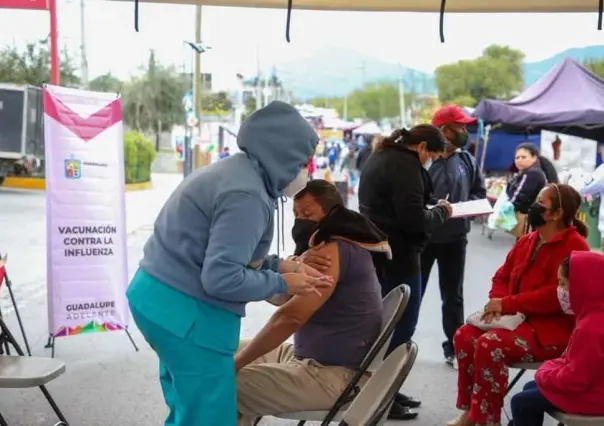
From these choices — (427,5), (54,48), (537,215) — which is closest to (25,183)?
(54,48)

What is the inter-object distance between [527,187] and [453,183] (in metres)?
3.31

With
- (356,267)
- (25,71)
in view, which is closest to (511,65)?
(25,71)

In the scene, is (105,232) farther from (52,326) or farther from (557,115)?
(557,115)

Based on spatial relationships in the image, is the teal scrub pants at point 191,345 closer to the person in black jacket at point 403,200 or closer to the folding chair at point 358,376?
the folding chair at point 358,376

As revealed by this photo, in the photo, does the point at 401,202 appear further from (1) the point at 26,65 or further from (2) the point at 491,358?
A: (1) the point at 26,65

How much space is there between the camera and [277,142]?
7.36ft

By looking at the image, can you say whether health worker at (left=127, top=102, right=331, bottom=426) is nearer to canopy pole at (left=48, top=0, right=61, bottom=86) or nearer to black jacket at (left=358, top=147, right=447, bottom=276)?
black jacket at (left=358, top=147, right=447, bottom=276)

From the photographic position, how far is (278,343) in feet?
8.48

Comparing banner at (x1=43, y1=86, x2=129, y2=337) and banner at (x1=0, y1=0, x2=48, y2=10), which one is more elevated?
banner at (x1=0, y1=0, x2=48, y2=10)

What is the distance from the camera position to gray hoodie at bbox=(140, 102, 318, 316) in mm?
2088

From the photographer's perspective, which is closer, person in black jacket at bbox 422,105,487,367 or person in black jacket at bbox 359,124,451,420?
person in black jacket at bbox 359,124,451,420

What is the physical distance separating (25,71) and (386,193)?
2064 centimetres

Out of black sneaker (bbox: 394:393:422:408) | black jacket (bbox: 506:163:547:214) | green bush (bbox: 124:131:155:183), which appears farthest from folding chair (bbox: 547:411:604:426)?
green bush (bbox: 124:131:155:183)

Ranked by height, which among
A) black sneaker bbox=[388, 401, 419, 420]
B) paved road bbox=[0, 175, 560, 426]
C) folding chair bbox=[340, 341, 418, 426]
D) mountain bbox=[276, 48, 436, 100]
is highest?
mountain bbox=[276, 48, 436, 100]
